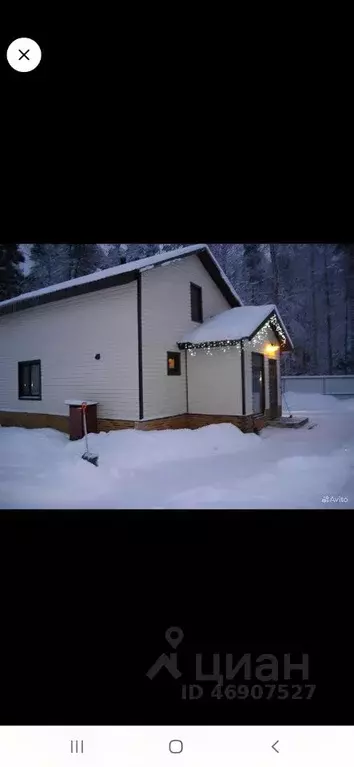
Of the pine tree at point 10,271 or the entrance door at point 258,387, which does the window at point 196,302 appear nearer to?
the entrance door at point 258,387

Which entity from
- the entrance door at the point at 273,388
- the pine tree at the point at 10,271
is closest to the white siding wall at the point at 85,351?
the pine tree at the point at 10,271

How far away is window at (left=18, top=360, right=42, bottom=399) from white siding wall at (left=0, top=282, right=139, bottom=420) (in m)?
0.04

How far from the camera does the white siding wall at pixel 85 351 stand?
2.89 meters

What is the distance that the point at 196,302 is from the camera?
12.3 feet

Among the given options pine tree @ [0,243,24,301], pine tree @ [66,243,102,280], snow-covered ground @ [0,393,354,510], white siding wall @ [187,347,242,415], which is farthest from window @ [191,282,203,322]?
pine tree @ [0,243,24,301]

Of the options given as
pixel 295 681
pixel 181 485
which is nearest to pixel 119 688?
pixel 295 681

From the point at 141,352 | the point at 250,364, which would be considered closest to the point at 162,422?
the point at 141,352

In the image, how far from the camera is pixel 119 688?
1.67 meters

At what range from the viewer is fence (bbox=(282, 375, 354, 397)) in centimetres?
214

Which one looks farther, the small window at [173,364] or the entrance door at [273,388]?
the small window at [173,364]

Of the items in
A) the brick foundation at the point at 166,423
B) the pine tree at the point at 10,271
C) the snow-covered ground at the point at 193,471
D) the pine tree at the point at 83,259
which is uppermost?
the pine tree at the point at 83,259
